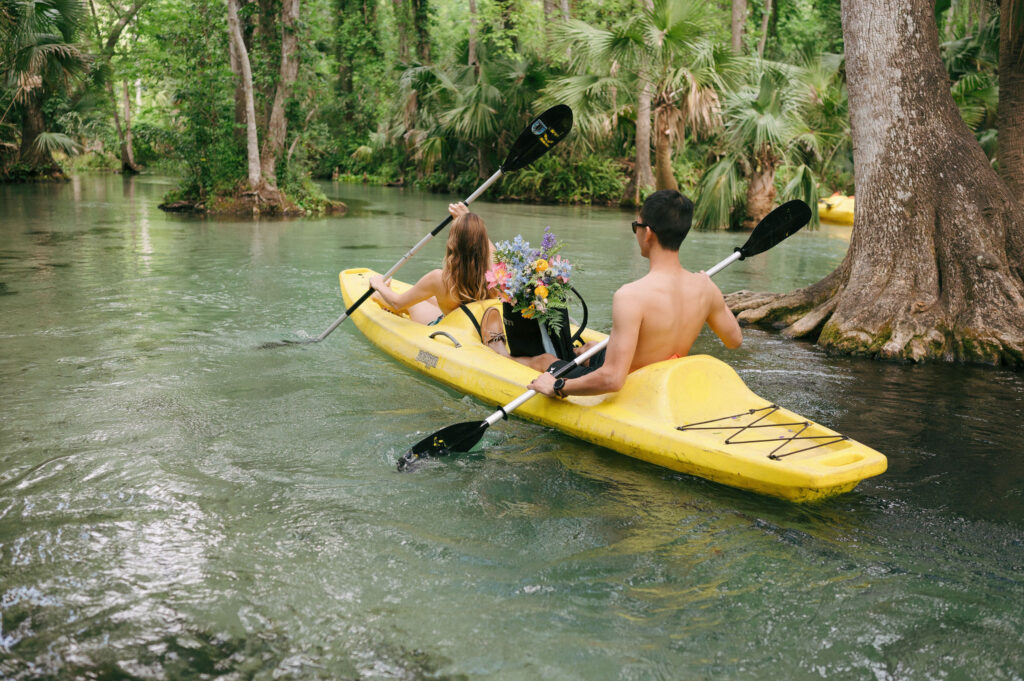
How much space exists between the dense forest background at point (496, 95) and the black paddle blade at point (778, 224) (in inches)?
324

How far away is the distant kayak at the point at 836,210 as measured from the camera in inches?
776

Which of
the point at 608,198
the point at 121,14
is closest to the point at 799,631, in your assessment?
the point at 608,198

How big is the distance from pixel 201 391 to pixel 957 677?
4420 mm

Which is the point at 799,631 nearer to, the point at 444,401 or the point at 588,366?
the point at 588,366

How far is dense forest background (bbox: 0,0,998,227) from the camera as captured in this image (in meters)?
14.4

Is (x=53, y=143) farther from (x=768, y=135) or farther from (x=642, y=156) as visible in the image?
(x=768, y=135)

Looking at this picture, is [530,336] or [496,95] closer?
[530,336]

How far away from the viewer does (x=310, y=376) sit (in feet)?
19.5

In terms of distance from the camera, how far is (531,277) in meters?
4.81

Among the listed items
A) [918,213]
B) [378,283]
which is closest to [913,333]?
[918,213]

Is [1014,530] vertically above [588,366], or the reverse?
[588,366]

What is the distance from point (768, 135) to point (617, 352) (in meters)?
11.2

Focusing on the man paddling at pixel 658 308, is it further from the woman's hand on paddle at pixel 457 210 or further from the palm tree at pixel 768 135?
the palm tree at pixel 768 135

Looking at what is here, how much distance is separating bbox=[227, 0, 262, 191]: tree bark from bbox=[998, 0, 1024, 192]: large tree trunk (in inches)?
457
